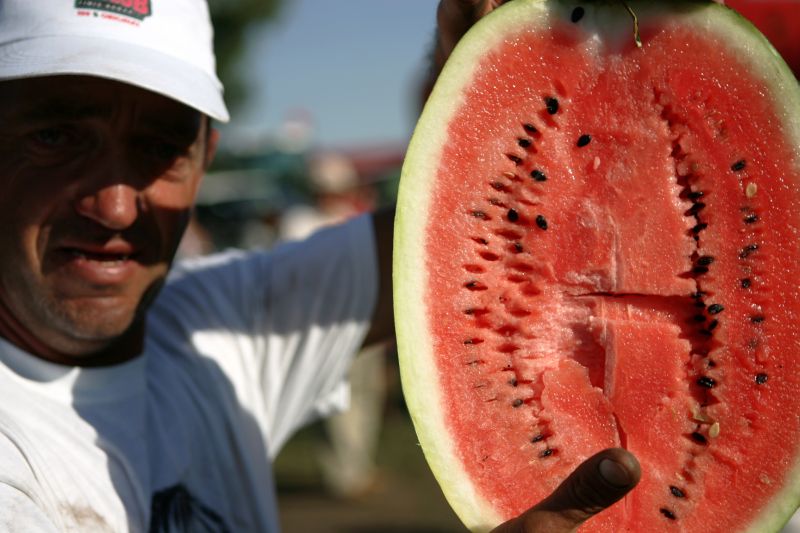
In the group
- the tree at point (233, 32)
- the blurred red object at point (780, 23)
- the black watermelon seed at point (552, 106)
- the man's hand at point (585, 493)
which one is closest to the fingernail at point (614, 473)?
the man's hand at point (585, 493)

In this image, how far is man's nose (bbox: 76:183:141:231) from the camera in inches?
65.3

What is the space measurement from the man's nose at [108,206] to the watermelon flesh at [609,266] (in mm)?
626

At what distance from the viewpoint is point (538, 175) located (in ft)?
4.81

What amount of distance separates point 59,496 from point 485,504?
0.79m

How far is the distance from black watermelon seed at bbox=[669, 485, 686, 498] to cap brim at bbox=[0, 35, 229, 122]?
3.90 ft

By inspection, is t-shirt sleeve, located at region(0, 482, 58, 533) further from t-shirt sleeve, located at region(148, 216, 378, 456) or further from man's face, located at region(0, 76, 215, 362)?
t-shirt sleeve, located at region(148, 216, 378, 456)

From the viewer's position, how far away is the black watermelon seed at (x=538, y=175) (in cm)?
147

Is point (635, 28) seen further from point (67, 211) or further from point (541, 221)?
point (67, 211)

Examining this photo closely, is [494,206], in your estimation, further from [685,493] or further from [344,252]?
[344,252]

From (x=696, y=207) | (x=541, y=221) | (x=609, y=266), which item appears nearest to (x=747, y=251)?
(x=696, y=207)

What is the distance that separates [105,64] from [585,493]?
47.7 inches

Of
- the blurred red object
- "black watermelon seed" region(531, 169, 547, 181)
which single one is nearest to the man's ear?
"black watermelon seed" region(531, 169, 547, 181)

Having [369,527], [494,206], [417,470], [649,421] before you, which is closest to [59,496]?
[494,206]

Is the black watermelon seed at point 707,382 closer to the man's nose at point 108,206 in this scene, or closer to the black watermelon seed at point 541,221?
Answer: the black watermelon seed at point 541,221
